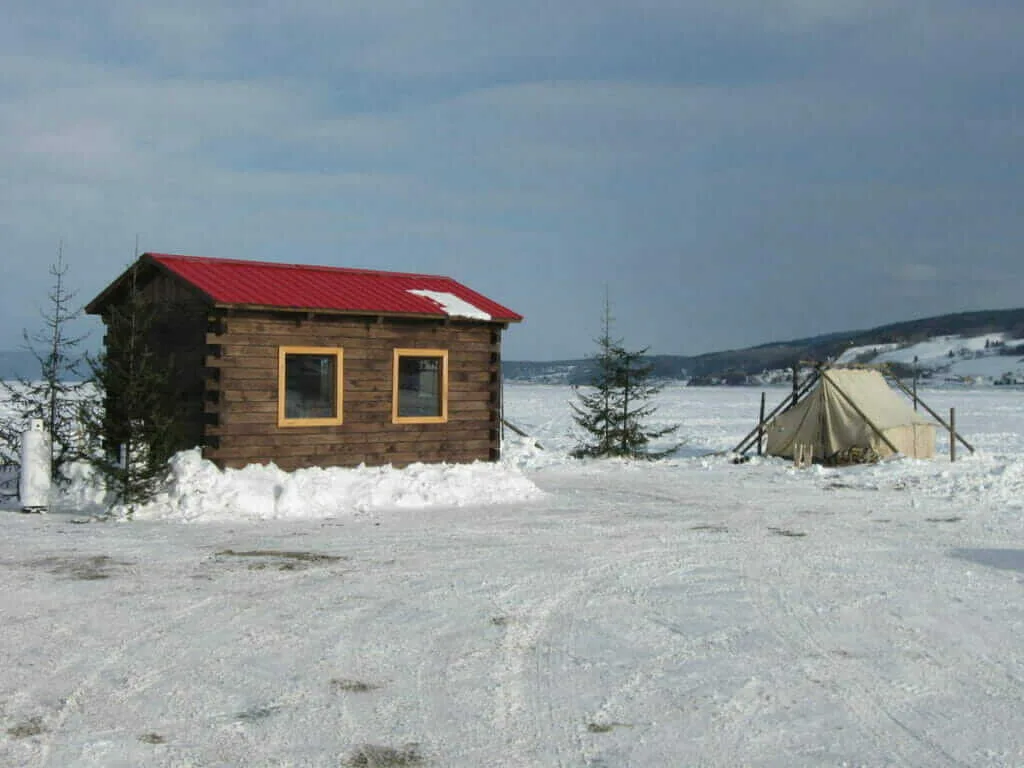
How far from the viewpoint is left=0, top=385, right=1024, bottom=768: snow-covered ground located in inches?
209

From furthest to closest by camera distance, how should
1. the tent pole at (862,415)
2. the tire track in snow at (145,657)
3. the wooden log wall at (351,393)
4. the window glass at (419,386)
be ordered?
the tent pole at (862,415) → the window glass at (419,386) → the wooden log wall at (351,393) → the tire track in snow at (145,657)

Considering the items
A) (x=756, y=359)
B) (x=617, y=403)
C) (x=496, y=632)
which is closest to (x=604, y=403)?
(x=617, y=403)

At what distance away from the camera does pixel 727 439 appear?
32.8 metres

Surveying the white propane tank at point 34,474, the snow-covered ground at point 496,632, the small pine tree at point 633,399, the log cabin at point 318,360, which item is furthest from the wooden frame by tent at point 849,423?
the white propane tank at point 34,474

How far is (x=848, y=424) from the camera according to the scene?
2292cm

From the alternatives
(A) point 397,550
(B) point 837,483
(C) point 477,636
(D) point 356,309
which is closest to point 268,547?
(A) point 397,550

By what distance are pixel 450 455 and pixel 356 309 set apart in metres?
3.23

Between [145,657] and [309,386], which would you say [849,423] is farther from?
[145,657]

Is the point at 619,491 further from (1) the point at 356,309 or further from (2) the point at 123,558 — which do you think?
(2) the point at 123,558

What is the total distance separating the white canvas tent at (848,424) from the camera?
22484mm

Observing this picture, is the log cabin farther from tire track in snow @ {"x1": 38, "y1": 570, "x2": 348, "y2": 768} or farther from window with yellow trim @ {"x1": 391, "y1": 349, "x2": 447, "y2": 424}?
tire track in snow @ {"x1": 38, "y1": 570, "x2": 348, "y2": 768}

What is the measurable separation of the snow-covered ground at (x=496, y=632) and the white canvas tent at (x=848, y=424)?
7.82m

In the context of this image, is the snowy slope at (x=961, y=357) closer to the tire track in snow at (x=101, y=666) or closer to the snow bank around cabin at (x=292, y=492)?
the snow bank around cabin at (x=292, y=492)

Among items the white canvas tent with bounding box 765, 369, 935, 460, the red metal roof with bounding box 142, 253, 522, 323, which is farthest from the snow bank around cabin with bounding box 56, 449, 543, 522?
the white canvas tent with bounding box 765, 369, 935, 460
